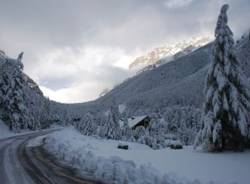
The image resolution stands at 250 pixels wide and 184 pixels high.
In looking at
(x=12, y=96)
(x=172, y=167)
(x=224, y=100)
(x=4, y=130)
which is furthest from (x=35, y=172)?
(x=12, y=96)

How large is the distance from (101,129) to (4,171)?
145ft

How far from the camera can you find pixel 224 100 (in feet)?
62.3

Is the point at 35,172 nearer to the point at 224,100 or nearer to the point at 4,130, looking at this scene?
the point at 224,100

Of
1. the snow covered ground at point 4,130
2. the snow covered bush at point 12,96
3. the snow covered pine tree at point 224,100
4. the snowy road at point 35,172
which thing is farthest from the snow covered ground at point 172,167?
the snow covered bush at point 12,96

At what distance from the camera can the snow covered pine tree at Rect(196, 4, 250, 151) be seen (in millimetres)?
18328

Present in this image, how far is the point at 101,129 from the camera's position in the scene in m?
59.2

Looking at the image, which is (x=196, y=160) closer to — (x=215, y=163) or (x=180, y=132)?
(x=215, y=163)

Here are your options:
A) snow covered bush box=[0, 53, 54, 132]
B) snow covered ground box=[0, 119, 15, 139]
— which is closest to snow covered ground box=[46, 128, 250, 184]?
snow covered ground box=[0, 119, 15, 139]

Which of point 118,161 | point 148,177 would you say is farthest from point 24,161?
point 148,177

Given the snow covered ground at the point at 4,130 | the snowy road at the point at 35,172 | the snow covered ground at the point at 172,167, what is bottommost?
the snowy road at the point at 35,172

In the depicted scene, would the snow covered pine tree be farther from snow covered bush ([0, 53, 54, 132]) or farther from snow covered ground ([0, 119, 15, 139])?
snow covered bush ([0, 53, 54, 132])

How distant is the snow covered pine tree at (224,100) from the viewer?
18.3m

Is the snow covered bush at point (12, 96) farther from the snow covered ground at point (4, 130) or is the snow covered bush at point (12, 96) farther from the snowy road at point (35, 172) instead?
the snowy road at point (35, 172)

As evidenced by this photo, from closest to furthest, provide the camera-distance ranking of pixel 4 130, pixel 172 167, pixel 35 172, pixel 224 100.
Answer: pixel 35 172, pixel 172 167, pixel 224 100, pixel 4 130
